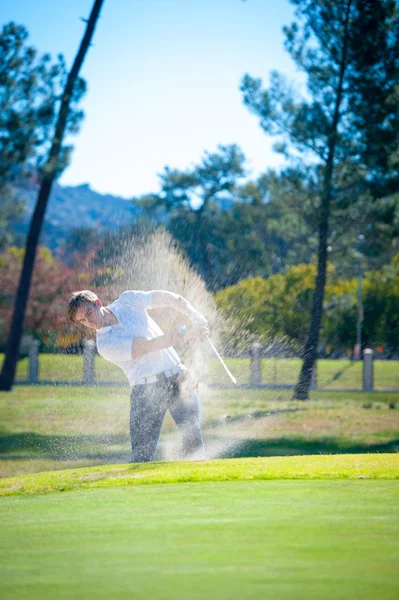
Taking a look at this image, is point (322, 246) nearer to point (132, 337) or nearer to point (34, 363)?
point (34, 363)

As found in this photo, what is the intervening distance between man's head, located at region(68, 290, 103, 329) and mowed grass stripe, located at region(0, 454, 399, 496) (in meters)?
1.05

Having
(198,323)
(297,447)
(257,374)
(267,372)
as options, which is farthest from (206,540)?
(267,372)

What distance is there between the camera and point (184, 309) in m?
5.92

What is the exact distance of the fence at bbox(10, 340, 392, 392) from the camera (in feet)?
74.9

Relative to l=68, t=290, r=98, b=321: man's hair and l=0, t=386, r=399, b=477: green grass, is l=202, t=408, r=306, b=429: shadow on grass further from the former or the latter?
l=68, t=290, r=98, b=321: man's hair

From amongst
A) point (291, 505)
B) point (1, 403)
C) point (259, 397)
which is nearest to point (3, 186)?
point (1, 403)

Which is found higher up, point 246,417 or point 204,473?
A: point 204,473

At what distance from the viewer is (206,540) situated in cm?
350

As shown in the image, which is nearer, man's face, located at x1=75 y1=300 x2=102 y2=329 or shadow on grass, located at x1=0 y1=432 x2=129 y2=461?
man's face, located at x1=75 y1=300 x2=102 y2=329

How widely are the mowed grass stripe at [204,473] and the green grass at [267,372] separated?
52.6 ft

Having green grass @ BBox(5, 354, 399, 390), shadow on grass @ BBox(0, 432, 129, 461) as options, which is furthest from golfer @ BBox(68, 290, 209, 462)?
green grass @ BBox(5, 354, 399, 390)

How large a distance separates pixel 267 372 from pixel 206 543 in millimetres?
26202

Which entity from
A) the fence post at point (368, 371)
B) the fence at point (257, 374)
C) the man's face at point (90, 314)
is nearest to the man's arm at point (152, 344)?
the man's face at point (90, 314)

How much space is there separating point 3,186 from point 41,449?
1142 cm
